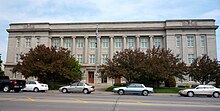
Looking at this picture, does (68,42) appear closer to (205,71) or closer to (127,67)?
(127,67)

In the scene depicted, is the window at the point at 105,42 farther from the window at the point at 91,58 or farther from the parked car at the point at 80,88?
the parked car at the point at 80,88

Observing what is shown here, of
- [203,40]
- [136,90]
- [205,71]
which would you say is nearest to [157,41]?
[203,40]

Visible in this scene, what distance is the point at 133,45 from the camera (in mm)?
51469

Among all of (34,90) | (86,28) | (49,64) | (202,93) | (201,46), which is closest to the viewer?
(202,93)

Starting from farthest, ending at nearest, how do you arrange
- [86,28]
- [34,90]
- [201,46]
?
1. [86,28]
2. [201,46]
3. [34,90]

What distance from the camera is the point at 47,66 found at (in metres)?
32.3

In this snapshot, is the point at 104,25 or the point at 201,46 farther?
the point at 104,25

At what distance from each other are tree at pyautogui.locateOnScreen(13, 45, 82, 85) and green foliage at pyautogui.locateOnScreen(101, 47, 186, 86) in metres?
5.57

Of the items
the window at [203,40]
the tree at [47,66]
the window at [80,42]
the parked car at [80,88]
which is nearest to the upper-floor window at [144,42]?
the window at [203,40]

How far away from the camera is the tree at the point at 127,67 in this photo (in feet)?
103

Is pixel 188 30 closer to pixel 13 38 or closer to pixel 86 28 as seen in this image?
pixel 86 28

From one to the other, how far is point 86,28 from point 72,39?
427cm

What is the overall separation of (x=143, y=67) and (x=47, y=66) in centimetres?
1353

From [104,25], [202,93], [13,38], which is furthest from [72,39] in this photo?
[202,93]
